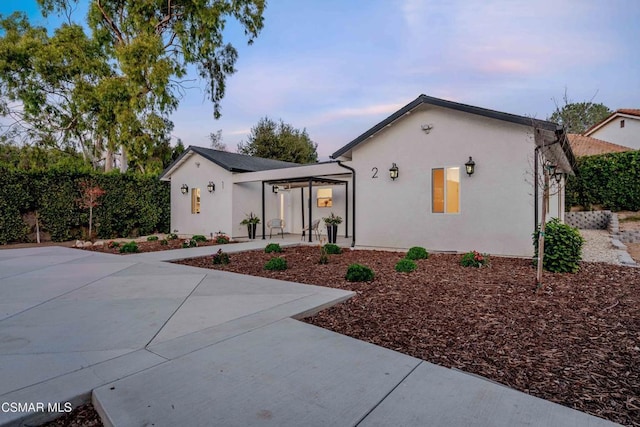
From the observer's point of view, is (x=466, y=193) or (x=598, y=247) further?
(x=598, y=247)

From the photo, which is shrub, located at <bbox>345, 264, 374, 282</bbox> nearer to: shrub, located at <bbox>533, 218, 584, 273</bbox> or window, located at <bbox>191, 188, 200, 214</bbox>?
shrub, located at <bbox>533, 218, 584, 273</bbox>

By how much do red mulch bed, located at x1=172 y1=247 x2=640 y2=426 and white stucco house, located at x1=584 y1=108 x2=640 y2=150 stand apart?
75.0ft

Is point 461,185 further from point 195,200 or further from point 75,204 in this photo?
point 75,204

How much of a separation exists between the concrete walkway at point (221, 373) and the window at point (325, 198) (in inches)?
402

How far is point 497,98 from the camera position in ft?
42.0

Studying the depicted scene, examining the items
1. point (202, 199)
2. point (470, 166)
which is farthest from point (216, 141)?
point (470, 166)

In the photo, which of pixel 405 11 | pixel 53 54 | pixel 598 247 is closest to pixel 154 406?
pixel 598 247

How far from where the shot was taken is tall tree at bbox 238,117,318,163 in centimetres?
2795

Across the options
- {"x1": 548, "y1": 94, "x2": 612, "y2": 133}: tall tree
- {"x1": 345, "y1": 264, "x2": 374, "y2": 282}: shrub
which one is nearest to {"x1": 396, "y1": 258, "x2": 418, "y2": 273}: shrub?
{"x1": 345, "y1": 264, "x2": 374, "y2": 282}: shrub

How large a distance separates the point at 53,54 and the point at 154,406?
66.0ft

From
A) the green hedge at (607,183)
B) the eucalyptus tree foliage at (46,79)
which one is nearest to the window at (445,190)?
the green hedge at (607,183)

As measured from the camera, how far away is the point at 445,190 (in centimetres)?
883

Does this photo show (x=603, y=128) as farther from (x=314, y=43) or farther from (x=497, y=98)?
(x=314, y=43)

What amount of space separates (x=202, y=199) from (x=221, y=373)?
44.7 ft
